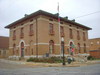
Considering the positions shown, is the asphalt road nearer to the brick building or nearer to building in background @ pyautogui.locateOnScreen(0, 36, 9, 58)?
the brick building

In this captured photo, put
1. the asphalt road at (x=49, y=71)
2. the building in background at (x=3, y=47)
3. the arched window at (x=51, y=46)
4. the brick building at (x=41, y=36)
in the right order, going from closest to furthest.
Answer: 1. the asphalt road at (x=49, y=71)
2. the brick building at (x=41, y=36)
3. the arched window at (x=51, y=46)
4. the building in background at (x=3, y=47)

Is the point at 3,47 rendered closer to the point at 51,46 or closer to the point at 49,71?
the point at 51,46

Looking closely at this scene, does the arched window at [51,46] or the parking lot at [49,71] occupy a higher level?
the arched window at [51,46]

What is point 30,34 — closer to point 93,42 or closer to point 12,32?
point 12,32

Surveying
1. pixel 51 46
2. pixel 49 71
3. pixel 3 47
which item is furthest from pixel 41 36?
pixel 3 47

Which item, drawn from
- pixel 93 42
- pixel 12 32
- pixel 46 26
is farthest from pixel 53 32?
pixel 93 42

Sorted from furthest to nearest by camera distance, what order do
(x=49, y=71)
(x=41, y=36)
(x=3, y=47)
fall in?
(x=3, y=47) < (x=41, y=36) < (x=49, y=71)

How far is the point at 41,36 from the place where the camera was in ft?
91.4

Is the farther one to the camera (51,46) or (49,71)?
(51,46)

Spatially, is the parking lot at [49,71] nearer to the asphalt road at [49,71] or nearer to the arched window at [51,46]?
the asphalt road at [49,71]

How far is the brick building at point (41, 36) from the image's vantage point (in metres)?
28.1

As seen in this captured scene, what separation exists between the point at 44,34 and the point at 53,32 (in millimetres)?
2498

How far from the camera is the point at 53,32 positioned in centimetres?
2997

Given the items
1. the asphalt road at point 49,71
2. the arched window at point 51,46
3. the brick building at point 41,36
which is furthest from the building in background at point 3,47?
the asphalt road at point 49,71
